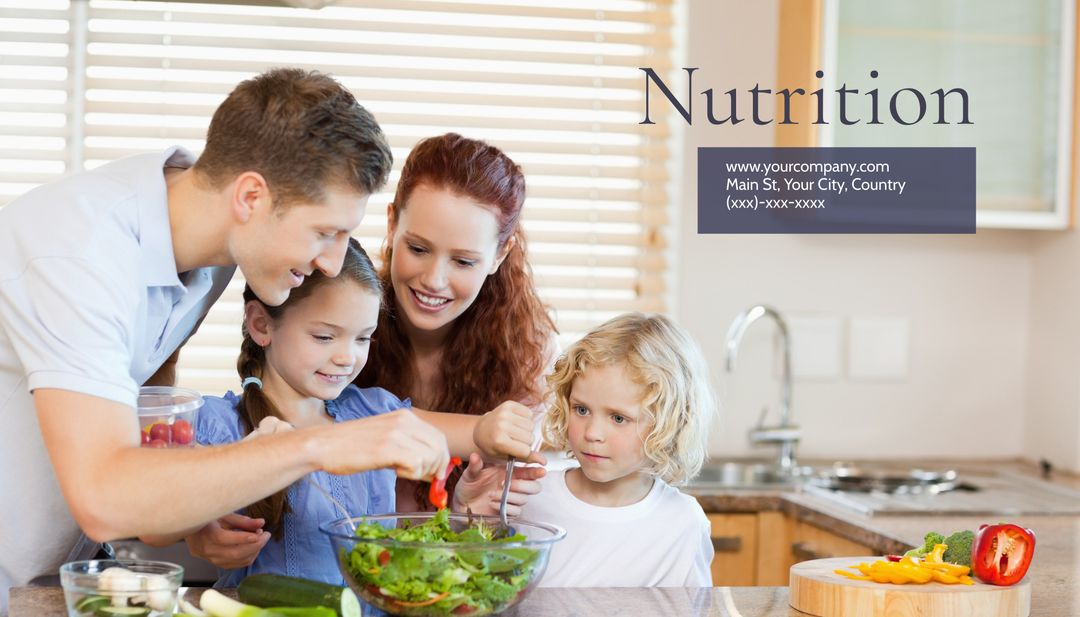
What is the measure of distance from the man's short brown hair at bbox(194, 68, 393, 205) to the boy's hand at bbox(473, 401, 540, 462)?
0.38 meters

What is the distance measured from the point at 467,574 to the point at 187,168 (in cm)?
71

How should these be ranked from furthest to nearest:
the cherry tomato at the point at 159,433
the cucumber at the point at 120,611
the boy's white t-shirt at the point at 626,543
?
the boy's white t-shirt at the point at 626,543 < the cherry tomato at the point at 159,433 < the cucumber at the point at 120,611

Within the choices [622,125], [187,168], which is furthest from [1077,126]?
[187,168]

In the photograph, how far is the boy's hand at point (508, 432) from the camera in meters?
1.71

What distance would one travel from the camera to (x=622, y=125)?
333 cm

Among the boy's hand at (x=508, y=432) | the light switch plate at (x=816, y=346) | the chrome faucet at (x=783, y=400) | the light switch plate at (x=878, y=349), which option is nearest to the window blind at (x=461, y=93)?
the chrome faucet at (x=783, y=400)

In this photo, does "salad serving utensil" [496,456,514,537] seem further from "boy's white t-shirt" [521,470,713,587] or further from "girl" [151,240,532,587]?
"boy's white t-shirt" [521,470,713,587]

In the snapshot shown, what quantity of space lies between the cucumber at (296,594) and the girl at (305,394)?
0.31m

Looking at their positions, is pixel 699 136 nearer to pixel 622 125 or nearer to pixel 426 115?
pixel 622 125

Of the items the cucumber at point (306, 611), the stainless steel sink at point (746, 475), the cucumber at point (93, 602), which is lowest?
the stainless steel sink at point (746, 475)

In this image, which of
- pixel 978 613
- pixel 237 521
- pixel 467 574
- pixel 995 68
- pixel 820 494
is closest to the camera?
pixel 467 574

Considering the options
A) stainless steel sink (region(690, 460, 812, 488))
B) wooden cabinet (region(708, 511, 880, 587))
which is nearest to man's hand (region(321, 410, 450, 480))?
wooden cabinet (region(708, 511, 880, 587))

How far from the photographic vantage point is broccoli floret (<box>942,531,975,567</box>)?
1.65m

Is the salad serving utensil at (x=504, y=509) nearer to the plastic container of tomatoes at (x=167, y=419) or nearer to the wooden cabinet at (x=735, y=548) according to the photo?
the plastic container of tomatoes at (x=167, y=419)
